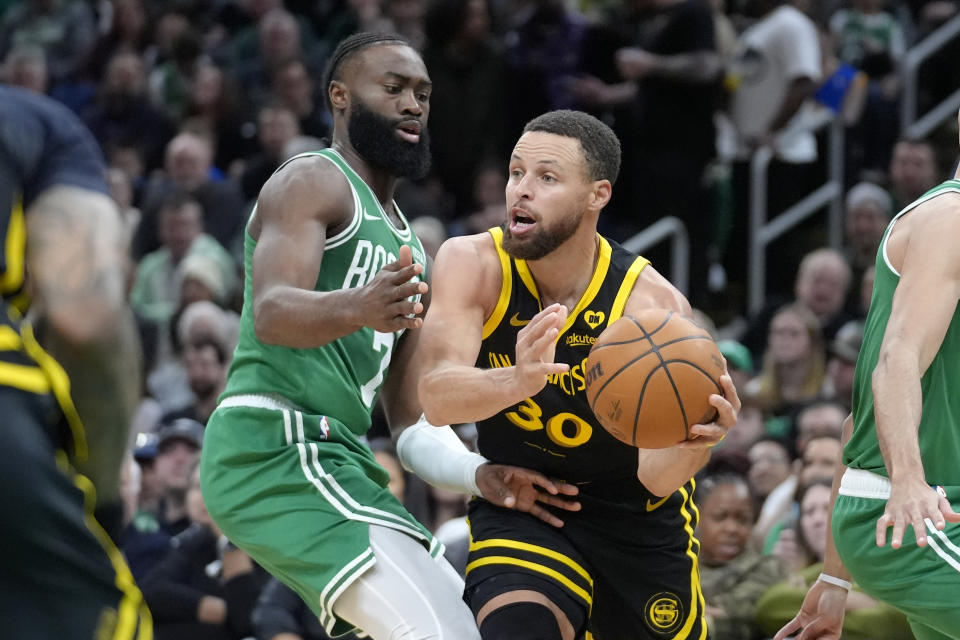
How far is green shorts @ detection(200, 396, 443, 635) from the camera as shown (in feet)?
15.2

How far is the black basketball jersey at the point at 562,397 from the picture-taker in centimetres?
488

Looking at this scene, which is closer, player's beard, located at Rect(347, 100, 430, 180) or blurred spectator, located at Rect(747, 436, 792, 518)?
player's beard, located at Rect(347, 100, 430, 180)

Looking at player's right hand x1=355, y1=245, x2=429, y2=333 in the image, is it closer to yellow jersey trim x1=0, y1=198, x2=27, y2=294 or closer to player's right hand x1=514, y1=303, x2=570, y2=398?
player's right hand x1=514, y1=303, x2=570, y2=398

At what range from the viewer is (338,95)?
538 cm

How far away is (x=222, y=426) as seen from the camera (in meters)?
4.86

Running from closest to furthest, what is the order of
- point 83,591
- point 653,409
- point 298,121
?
1. point 83,591
2. point 653,409
3. point 298,121

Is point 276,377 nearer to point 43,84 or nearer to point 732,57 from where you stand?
point 732,57

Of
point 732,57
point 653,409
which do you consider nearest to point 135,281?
point 732,57

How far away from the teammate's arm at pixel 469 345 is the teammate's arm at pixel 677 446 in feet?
1.55

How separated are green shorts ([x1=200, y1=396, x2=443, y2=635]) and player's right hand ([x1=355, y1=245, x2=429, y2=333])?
0.60 m

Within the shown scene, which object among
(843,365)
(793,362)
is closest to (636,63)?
(793,362)

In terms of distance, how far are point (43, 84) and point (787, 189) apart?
6.10 m

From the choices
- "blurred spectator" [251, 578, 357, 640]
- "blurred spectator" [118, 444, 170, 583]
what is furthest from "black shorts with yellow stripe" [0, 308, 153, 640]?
"blurred spectator" [118, 444, 170, 583]

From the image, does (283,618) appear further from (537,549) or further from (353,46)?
(353,46)
